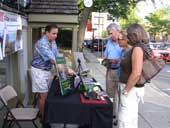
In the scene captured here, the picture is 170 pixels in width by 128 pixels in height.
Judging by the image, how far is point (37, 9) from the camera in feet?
31.3

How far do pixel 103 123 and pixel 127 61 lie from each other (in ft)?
2.65

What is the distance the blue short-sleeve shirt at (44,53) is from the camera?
641 cm

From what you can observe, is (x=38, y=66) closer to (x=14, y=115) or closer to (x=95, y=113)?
(x=14, y=115)

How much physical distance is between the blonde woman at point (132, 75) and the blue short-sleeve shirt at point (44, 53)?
1484mm

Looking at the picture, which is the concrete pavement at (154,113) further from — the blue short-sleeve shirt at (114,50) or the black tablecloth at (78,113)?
the blue short-sleeve shirt at (114,50)

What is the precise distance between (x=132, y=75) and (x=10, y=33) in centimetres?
241

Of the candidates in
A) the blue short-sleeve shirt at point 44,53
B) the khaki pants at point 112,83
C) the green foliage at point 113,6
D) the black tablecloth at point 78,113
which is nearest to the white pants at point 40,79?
the blue short-sleeve shirt at point 44,53

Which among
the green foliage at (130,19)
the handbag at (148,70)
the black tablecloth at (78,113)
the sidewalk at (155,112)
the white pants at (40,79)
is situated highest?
the green foliage at (130,19)

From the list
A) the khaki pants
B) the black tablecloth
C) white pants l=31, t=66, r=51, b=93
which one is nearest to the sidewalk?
the khaki pants

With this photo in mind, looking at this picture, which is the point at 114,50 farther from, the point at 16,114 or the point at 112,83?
the point at 16,114

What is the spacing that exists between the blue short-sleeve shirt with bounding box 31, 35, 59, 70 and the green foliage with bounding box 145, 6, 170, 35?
69.2m

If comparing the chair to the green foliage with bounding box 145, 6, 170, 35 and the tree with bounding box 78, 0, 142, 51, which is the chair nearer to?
the tree with bounding box 78, 0, 142, 51

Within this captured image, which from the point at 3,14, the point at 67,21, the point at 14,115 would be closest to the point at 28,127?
the point at 14,115

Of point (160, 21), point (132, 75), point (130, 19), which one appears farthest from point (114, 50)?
point (160, 21)
